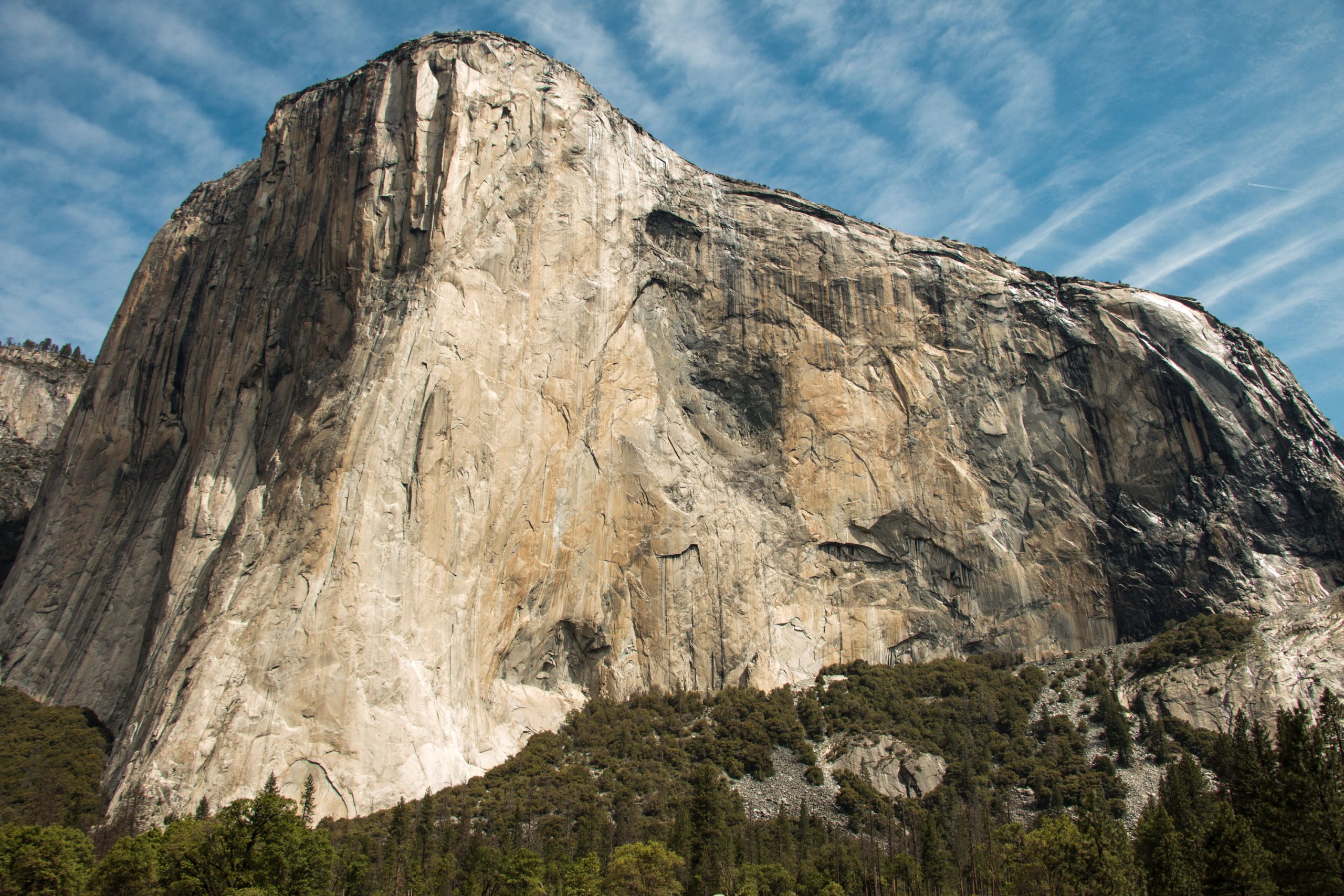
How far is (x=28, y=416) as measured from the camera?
82062 millimetres

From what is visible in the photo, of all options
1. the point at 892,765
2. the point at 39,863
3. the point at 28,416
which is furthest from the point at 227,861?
the point at 28,416

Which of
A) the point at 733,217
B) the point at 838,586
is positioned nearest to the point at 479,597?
the point at 838,586

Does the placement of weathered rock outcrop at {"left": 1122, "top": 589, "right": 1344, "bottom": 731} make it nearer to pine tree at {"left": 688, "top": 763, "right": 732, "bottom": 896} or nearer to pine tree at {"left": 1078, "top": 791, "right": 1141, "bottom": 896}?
pine tree at {"left": 1078, "top": 791, "right": 1141, "bottom": 896}

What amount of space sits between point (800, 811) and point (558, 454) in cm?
2123

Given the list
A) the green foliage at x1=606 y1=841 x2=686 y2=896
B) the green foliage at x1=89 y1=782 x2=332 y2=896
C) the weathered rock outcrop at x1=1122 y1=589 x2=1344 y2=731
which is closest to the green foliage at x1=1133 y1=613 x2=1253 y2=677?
the weathered rock outcrop at x1=1122 y1=589 x2=1344 y2=731

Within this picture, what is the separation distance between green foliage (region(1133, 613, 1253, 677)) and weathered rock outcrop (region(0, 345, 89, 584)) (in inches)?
2985

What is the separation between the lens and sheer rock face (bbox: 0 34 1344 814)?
43.2 meters

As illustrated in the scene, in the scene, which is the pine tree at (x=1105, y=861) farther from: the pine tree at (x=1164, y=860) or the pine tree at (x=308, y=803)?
the pine tree at (x=308, y=803)

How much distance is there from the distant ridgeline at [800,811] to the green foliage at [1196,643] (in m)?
0.28

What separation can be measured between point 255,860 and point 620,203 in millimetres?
40930

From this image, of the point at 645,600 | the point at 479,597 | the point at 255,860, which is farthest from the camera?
the point at 645,600

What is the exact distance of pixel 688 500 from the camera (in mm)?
56438

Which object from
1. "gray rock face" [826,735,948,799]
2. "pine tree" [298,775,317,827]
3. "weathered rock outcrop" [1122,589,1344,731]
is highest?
"weathered rock outcrop" [1122,589,1344,731]

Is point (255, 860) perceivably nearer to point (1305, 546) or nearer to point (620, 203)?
point (620, 203)
